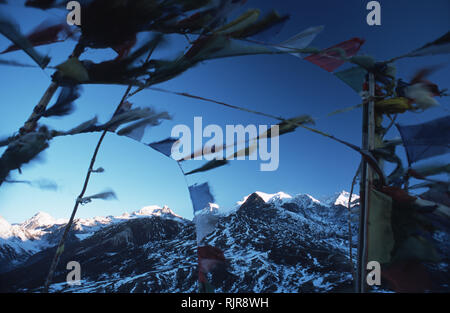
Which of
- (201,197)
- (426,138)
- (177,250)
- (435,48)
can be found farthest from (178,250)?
(435,48)

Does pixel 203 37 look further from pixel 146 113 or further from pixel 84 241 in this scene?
pixel 84 241

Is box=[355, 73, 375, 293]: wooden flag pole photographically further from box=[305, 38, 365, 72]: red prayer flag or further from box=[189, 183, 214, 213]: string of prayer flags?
box=[189, 183, 214, 213]: string of prayer flags

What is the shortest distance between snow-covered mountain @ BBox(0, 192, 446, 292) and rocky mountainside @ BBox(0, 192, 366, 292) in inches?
1.5

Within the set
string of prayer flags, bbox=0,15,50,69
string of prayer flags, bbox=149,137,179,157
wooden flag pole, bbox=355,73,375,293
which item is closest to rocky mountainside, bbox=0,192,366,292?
string of prayer flags, bbox=149,137,179,157

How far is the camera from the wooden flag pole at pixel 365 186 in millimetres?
856

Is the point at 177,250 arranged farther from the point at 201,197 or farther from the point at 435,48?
the point at 435,48

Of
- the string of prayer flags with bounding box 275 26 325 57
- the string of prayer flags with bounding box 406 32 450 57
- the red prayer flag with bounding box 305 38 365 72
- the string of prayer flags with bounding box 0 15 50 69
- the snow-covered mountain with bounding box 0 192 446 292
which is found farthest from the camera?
the snow-covered mountain with bounding box 0 192 446 292

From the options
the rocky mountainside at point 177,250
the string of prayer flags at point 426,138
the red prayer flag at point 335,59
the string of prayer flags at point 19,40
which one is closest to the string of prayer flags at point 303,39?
the red prayer flag at point 335,59

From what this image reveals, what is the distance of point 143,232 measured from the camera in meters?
12.7

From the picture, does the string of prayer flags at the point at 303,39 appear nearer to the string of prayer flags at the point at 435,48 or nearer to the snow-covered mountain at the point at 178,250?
the string of prayer flags at the point at 435,48

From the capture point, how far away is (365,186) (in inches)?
37.7

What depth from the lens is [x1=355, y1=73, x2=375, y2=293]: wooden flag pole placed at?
86 centimetres

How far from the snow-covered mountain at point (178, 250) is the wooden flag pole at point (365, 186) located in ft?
24.5

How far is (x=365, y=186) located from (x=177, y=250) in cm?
1175
